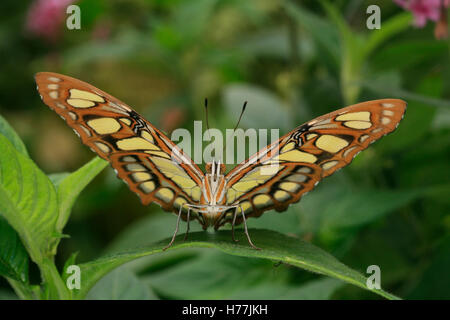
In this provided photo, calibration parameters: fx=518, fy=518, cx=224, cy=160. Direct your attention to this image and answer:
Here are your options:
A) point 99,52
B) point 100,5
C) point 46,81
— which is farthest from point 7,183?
point 100,5

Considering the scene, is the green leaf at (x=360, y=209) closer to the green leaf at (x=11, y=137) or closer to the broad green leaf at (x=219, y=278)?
Result: the broad green leaf at (x=219, y=278)

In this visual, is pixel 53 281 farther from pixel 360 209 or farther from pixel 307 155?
pixel 360 209

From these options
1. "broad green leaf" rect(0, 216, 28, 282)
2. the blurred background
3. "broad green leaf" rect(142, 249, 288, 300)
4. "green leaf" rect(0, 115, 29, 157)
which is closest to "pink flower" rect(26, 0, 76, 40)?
the blurred background

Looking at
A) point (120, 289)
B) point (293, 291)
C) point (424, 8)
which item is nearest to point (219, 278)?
point (293, 291)

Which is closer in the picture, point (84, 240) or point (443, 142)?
point (443, 142)
